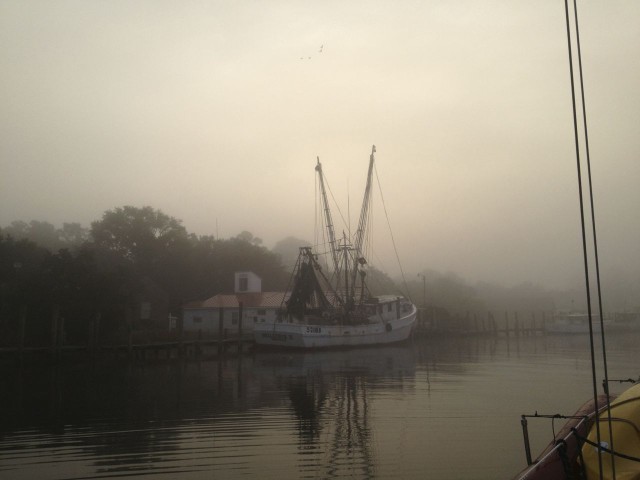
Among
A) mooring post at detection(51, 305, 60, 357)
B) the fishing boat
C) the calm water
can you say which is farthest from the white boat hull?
mooring post at detection(51, 305, 60, 357)

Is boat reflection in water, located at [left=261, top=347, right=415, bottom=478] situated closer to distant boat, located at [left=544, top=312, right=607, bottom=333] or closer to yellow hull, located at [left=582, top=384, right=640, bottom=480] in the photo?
yellow hull, located at [left=582, top=384, right=640, bottom=480]

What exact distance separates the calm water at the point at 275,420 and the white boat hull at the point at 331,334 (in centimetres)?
1428

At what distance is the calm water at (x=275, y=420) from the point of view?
41.2ft

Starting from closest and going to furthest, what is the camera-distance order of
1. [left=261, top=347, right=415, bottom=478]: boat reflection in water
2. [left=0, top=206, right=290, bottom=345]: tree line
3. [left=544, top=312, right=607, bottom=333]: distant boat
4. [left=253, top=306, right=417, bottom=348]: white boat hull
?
[left=261, top=347, right=415, bottom=478]: boat reflection in water, [left=0, top=206, right=290, bottom=345]: tree line, [left=253, top=306, right=417, bottom=348]: white boat hull, [left=544, top=312, right=607, bottom=333]: distant boat

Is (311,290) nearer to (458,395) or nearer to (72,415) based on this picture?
(458,395)

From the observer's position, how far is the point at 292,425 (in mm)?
17203

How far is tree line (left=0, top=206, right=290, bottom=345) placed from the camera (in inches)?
1527

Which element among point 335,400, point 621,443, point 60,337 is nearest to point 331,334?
point 60,337

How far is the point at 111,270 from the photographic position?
60250mm

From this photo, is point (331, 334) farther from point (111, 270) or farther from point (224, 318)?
point (111, 270)

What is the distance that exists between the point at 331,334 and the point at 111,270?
943 inches

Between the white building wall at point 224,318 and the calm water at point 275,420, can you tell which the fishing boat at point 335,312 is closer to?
the white building wall at point 224,318

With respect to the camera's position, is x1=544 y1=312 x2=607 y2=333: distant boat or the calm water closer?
the calm water

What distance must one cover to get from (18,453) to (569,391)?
20.2 m
